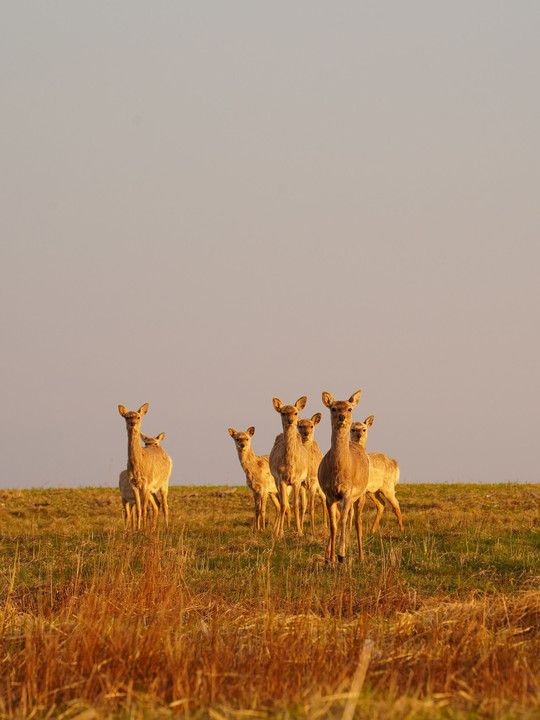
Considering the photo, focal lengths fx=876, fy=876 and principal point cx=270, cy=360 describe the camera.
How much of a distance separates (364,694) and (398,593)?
459cm

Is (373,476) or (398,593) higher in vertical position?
(373,476)

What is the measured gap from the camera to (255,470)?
21672mm

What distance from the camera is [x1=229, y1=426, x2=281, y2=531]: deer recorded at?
21.4 metres

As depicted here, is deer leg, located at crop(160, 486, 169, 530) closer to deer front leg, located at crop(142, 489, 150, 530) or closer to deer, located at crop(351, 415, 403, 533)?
deer front leg, located at crop(142, 489, 150, 530)

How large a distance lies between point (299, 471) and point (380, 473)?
188 centimetres

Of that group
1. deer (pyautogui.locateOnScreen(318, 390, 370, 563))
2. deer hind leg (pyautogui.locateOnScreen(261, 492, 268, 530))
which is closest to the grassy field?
deer (pyautogui.locateOnScreen(318, 390, 370, 563))

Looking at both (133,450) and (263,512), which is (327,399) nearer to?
(263,512)

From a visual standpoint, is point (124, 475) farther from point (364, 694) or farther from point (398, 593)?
point (364, 694)

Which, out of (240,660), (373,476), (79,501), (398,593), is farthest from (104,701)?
(79,501)

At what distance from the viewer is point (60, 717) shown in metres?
5.80

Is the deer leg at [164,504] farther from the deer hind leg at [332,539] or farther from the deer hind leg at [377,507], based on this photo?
the deer hind leg at [332,539]

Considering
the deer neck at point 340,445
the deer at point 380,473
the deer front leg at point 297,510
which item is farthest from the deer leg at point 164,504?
the deer neck at point 340,445

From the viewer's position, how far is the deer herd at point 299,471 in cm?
1522

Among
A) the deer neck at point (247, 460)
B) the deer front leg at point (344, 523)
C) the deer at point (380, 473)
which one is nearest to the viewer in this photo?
the deer front leg at point (344, 523)
